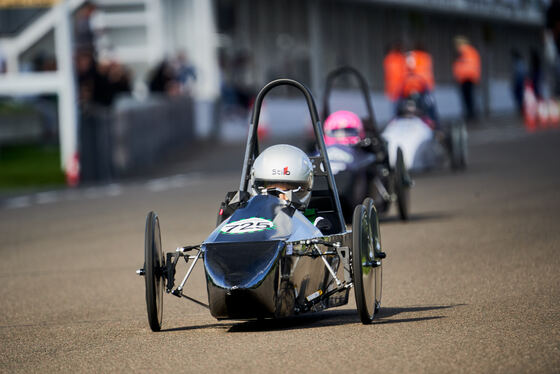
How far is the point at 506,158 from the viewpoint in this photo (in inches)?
930

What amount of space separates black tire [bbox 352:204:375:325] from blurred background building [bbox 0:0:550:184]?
15.3 meters

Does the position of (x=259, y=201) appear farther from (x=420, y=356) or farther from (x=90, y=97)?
(x=90, y=97)

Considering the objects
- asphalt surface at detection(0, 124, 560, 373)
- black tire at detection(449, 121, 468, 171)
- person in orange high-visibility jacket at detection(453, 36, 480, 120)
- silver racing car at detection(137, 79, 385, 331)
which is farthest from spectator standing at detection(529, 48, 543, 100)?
silver racing car at detection(137, 79, 385, 331)

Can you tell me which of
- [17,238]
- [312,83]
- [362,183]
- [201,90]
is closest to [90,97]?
[17,238]

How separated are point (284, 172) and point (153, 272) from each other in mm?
1234

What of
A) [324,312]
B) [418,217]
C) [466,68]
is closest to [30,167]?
[466,68]

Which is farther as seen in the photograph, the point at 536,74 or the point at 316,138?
the point at 536,74

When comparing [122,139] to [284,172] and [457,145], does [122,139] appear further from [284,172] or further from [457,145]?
[284,172]

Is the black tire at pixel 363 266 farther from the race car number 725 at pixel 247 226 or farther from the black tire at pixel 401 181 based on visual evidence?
the black tire at pixel 401 181

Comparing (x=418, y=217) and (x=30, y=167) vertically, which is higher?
(x=418, y=217)

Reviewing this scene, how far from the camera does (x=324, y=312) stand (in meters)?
8.40

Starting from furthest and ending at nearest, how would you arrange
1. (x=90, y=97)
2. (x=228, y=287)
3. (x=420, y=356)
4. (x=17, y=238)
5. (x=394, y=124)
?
1. (x=90, y=97)
2. (x=394, y=124)
3. (x=17, y=238)
4. (x=228, y=287)
5. (x=420, y=356)

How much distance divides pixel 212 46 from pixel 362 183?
25.0 meters

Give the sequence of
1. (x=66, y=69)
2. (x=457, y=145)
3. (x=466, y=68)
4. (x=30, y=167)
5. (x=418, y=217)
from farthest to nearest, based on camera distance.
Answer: (x=466, y=68), (x=30, y=167), (x=66, y=69), (x=457, y=145), (x=418, y=217)
